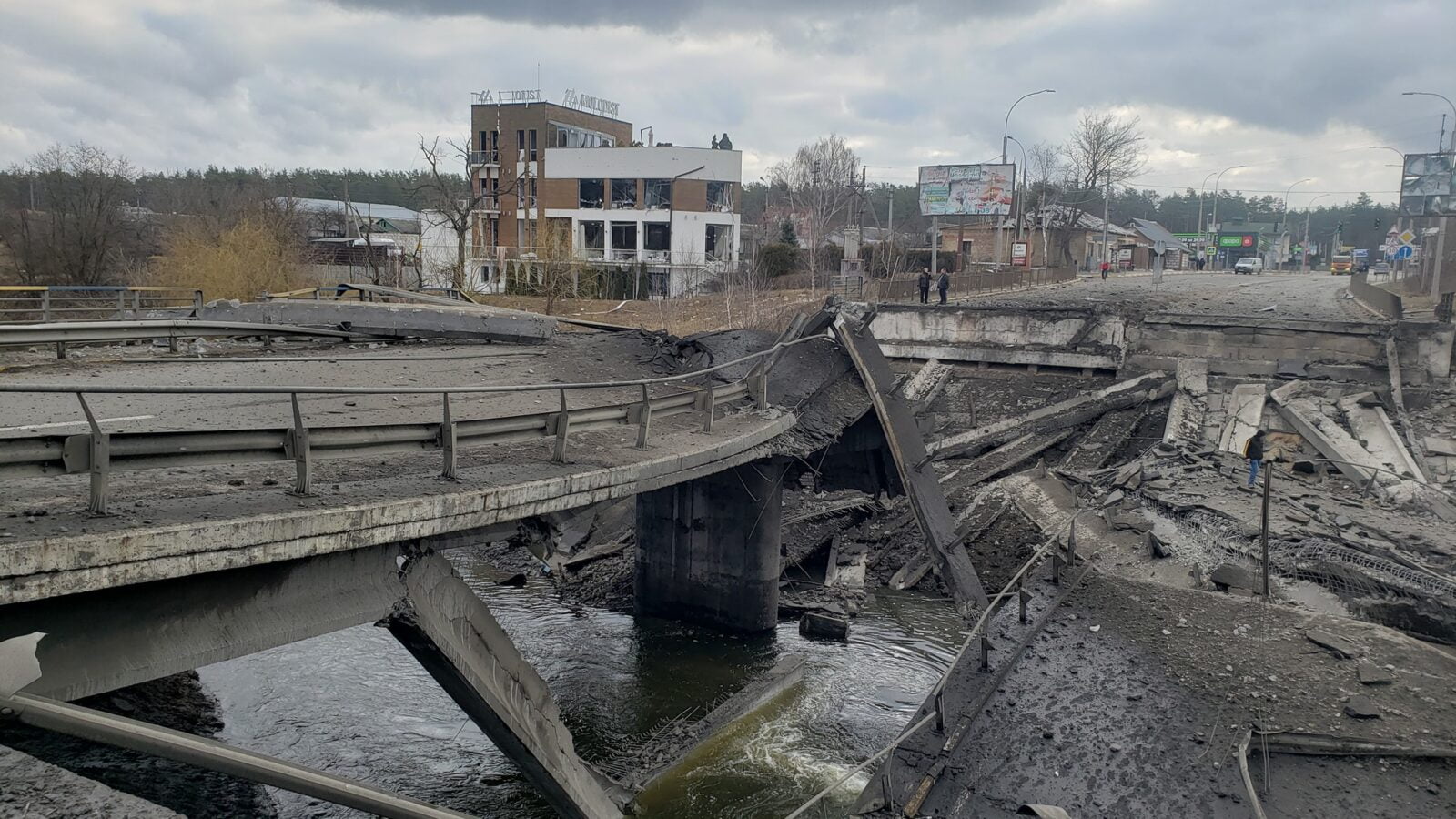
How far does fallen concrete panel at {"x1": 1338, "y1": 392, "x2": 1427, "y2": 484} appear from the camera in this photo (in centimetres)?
1914

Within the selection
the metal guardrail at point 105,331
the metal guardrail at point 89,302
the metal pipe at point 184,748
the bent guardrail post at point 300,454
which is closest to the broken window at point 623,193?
the metal guardrail at point 89,302

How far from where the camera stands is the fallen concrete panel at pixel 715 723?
1245cm

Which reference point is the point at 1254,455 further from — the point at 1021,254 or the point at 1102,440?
the point at 1021,254

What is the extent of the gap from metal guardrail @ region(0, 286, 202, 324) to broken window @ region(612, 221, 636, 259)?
27.1 m

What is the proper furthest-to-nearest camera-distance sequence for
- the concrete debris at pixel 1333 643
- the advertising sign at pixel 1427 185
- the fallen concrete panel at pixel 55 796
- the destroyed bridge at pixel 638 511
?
the advertising sign at pixel 1427 185, the concrete debris at pixel 1333 643, the destroyed bridge at pixel 638 511, the fallen concrete panel at pixel 55 796

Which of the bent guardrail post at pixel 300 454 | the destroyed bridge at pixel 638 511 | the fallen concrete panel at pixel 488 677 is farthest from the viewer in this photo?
the fallen concrete panel at pixel 488 677

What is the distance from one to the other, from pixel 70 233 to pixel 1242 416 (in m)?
38.0

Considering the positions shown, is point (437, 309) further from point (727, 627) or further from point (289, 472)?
point (289, 472)

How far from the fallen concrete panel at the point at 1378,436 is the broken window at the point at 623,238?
40668 mm

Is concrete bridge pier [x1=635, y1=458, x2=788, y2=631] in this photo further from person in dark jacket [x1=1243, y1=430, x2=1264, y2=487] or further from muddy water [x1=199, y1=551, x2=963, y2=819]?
person in dark jacket [x1=1243, y1=430, x2=1264, y2=487]

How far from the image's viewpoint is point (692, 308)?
134 ft

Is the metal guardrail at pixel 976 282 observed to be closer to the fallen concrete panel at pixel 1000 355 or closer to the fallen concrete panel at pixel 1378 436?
the fallen concrete panel at pixel 1000 355

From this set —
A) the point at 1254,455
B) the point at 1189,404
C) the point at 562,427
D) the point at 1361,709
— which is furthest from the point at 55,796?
the point at 1189,404

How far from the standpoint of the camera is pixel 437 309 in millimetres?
18125
